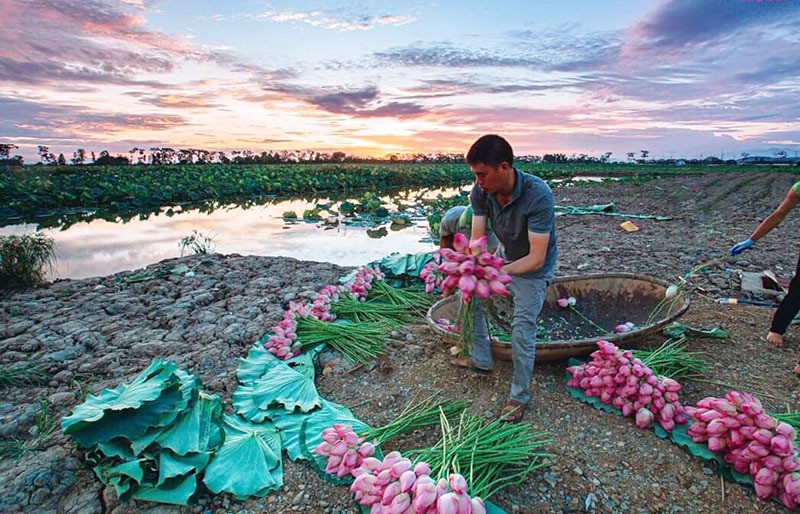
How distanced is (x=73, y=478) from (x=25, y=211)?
12900mm

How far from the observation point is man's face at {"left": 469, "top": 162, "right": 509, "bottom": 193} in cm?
232

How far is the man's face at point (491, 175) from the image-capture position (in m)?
2.32

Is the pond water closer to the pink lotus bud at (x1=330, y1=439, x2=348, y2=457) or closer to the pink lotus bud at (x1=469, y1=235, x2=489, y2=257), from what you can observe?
the pink lotus bud at (x1=469, y1=235, x2=489, y2=257)

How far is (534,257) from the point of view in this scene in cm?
242

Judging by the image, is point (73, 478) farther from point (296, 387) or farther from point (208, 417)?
point (296, 387)

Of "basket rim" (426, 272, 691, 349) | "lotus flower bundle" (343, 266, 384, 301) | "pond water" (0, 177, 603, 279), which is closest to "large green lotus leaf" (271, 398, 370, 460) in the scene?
"basket rim" (426, 272, 691, 349)

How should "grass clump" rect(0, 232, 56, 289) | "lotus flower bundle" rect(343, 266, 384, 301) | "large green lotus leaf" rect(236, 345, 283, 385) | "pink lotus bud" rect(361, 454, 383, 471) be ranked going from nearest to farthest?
1. "pink lotus bud" rect(361, 454, 383, 471)
2. "large green lotus leaf" rect(236, 345, 283, 385)
3. "lotus flower bundle" rect(343, 266, 384, 301)
4. "grass clump" rect(0, 232, 56, 289)

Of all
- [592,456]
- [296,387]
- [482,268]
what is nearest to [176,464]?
[296,387]

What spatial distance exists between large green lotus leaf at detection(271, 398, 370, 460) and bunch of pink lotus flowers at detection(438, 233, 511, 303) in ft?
3.20

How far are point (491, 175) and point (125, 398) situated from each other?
219 centimetres

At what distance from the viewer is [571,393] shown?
108 inches

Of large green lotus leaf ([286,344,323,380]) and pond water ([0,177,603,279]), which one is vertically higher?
large green lotus leaf ([286,344,323,380])

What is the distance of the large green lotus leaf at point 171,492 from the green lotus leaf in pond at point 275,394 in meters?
0.60

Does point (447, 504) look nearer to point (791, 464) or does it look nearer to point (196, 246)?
point (791, 464)
